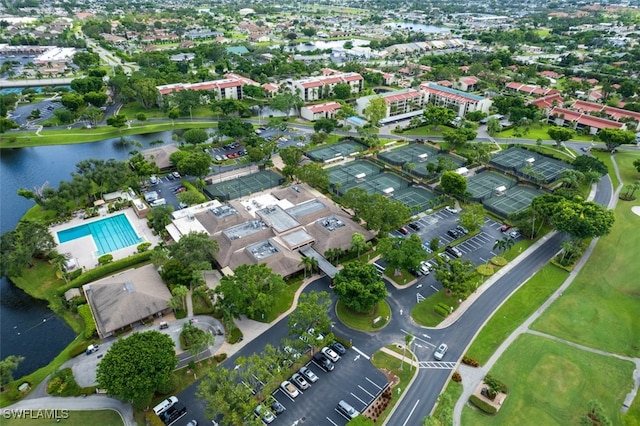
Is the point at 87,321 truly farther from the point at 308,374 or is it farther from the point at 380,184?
the point at 380,184

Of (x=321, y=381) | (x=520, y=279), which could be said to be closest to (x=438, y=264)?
(x=520, y=279)

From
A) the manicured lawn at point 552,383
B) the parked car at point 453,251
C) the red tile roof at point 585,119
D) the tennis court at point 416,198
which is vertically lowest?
the manicured lawn at point 552,383

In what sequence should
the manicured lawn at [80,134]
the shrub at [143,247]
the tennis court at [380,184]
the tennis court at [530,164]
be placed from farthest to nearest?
the manicured lawn at [80,134] → the tennis court at [530,164] → the tennis court at [380,184] → the shrub at [143,247]

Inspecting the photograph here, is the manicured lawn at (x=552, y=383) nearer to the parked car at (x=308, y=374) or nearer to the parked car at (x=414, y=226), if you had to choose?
the parked car at (x=308, y=374)

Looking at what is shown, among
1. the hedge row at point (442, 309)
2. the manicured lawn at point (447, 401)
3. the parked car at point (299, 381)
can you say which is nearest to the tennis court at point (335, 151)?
the hedge row at point (442, 309)

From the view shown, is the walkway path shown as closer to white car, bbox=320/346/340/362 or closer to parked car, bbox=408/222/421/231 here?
white car, bbox=320/346/340/362

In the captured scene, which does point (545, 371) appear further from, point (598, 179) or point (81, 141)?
point (81, 141)
